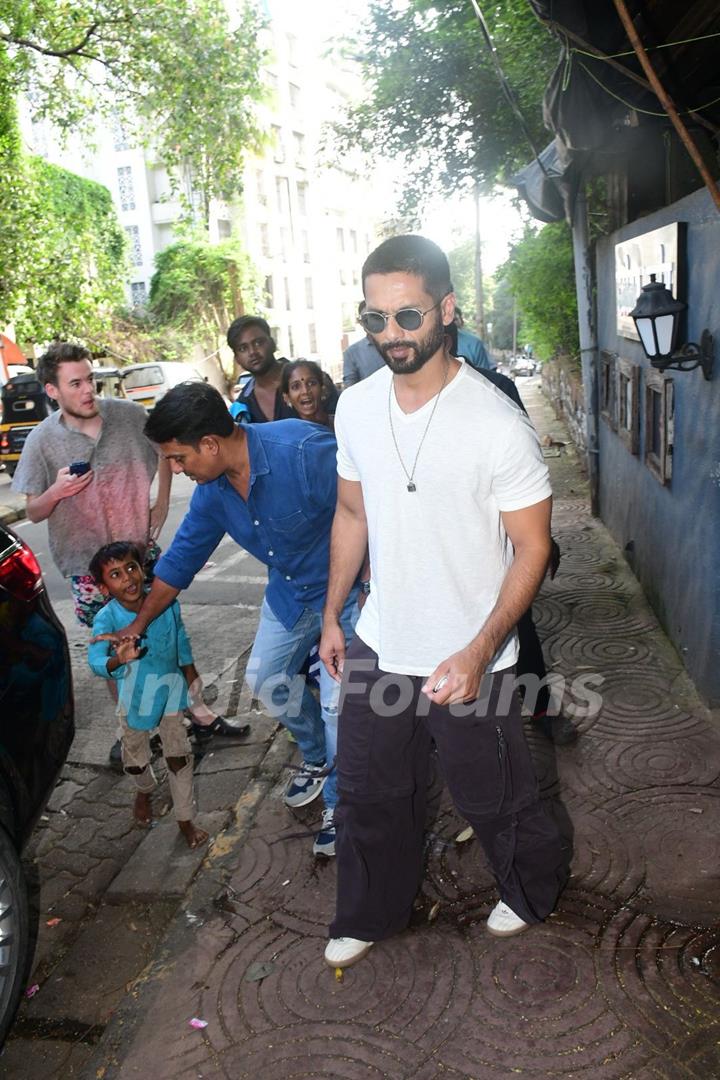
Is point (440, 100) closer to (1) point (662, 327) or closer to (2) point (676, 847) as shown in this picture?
(1) point (662, 327)

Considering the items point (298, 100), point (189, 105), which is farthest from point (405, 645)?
point (298, 100)

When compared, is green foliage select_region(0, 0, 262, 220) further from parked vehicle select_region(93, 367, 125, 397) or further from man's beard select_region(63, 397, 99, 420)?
man's beard select_region(63, 397, 99, 420)

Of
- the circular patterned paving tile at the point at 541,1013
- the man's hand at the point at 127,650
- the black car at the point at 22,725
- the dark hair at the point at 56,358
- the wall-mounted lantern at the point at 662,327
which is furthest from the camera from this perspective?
the wall-mounted lantern at the point at 662,327

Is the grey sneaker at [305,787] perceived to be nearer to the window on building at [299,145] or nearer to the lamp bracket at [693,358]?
the lamp bracket at [693,358]

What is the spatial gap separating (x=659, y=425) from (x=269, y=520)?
3110mm

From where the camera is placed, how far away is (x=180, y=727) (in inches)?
144

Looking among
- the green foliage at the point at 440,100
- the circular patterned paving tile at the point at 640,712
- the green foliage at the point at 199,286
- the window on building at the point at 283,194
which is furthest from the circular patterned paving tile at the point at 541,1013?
the window on building at the point at 283,194

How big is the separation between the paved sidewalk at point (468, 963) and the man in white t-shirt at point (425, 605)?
18 cm

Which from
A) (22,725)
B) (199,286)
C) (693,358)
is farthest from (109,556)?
(199,286)

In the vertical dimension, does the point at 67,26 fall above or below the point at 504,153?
above

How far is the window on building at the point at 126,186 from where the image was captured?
117 feet

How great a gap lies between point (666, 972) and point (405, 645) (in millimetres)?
1311

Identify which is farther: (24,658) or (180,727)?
(180,727)

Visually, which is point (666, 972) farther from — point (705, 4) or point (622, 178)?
point (622, 178)
